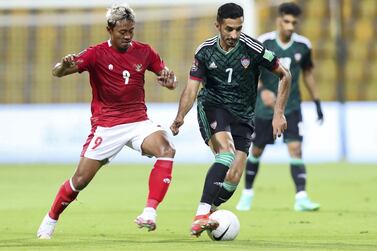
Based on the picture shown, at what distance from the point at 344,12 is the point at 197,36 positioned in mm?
4285

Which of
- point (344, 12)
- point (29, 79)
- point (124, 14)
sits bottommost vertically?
point (29, 79)

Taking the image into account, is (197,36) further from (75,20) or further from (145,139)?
(145,139)

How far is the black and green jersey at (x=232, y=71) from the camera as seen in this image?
9516 millimetres

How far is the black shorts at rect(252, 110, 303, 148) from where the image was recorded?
1265cm

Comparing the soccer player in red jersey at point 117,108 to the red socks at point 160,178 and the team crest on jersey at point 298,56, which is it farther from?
the team crest on jersey at point 298,56

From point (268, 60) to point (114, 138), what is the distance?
1513 millimetres

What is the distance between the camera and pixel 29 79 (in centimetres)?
2388

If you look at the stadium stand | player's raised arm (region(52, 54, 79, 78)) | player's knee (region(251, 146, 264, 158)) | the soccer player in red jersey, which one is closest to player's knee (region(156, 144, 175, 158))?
the soccer player in red jersey

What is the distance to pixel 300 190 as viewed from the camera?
12.5m

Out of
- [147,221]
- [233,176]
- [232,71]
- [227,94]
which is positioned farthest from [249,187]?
[147,221]

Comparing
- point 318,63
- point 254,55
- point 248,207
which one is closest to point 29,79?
point 318,63

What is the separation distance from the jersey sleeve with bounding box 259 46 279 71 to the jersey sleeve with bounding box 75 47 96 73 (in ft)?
4.79

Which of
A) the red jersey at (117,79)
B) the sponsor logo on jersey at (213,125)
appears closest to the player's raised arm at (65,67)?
the red jersey at (117,79)

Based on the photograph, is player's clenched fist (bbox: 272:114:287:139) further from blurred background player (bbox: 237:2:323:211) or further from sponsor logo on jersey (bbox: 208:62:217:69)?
blurred background player (bbox: 237:2:323:211)
